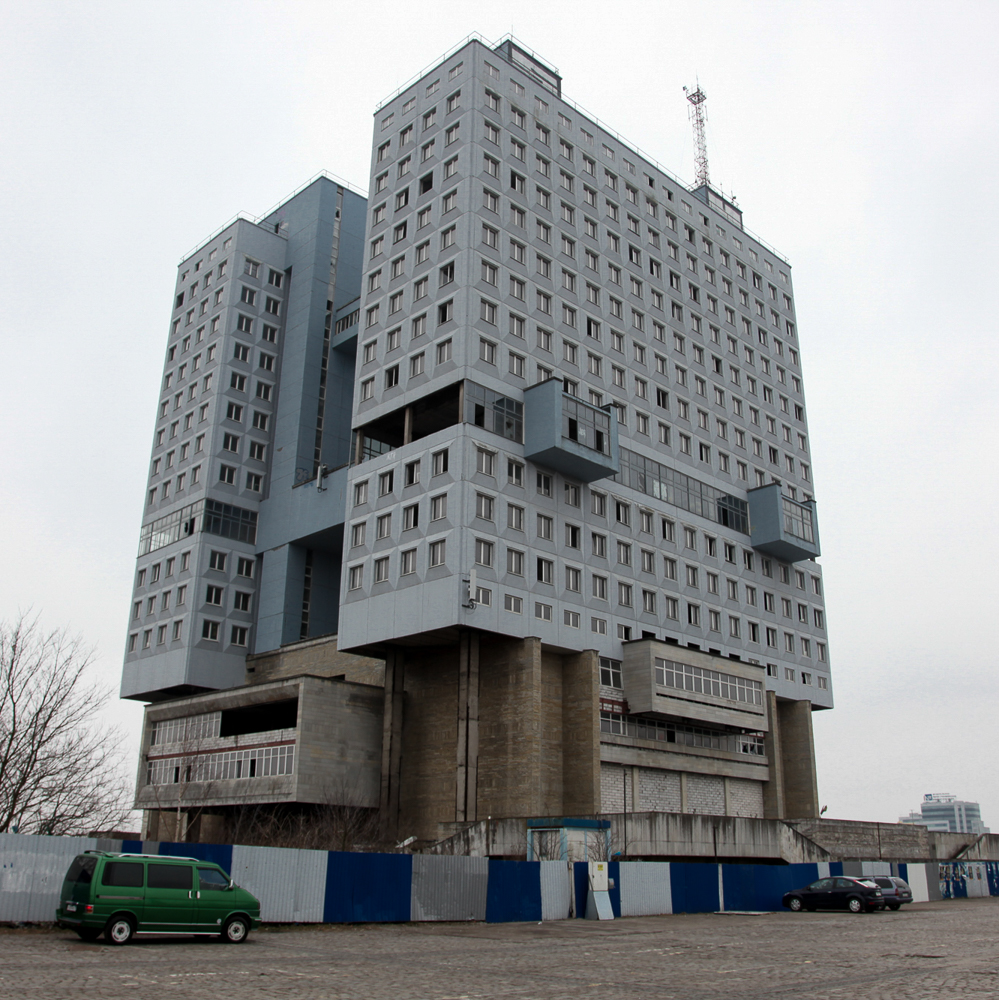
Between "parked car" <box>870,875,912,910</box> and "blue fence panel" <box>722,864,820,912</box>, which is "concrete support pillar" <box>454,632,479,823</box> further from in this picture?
"parked car" <box>870,875,912,910</box>

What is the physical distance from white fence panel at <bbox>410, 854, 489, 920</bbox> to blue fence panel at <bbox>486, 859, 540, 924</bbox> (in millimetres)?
286

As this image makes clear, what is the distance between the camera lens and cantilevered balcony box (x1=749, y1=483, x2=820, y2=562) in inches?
3364

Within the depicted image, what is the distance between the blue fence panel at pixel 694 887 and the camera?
136 feet

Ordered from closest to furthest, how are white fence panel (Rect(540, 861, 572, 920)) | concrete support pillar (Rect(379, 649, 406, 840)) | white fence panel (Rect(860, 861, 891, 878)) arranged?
white fence panel (Rect(540, 861, 572, 920)) → white fence panel (Rect(860, 861, 891, 878)) → concrete support pillar (Rect(379, 649, 406, 840))

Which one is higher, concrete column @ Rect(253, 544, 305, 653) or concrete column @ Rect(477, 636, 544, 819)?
concrete column @ Rect(253, 544, 305, 653)

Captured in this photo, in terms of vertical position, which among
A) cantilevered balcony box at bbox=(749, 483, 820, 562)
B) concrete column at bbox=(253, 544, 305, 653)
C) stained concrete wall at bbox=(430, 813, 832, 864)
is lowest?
stained concrete wall at bbox=(430, 813, 832, 864)

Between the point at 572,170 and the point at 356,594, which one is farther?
the point at 572,170

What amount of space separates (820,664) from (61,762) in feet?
227

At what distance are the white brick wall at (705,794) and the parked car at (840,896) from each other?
2763 centimetres

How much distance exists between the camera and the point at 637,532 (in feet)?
247

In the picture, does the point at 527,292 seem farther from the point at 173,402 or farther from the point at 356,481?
the point at 173,402

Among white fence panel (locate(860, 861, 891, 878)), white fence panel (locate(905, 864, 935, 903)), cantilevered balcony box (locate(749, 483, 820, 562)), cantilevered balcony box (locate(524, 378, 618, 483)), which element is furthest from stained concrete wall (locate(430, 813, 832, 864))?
cantilevered balcony box (locate(749, 483, 820, 562))

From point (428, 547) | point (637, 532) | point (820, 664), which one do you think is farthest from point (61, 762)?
point (820, 664)

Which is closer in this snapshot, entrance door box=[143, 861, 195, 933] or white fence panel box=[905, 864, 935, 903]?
entrance door box=[143, 861, 195, 933]
